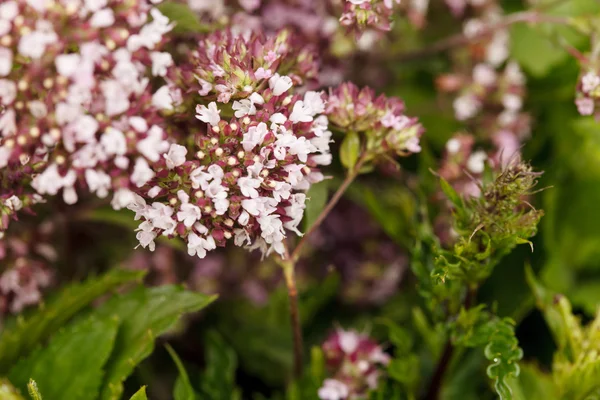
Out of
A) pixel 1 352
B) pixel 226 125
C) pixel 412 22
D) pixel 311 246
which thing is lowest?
pixel 1 352

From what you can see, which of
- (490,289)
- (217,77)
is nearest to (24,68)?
(217,77)

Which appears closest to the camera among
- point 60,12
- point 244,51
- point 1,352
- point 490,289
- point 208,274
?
point 60,12

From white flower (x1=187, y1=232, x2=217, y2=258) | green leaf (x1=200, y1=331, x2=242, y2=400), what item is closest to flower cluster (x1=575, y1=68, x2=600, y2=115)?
white flower (x1=187, y1=232, x2=217, y2=258)

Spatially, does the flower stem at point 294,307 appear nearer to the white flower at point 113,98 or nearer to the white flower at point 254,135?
the white flower at point 254,135

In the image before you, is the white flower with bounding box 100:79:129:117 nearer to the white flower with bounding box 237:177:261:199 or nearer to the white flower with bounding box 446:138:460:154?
the white flower with bounding box 237:177:261:199

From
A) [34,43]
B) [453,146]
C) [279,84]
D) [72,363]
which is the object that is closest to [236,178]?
[279,84]

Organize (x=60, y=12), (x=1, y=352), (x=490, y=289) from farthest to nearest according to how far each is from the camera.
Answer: (x=490, y=289) < (x=1, y=352) < (x=60, y=12)

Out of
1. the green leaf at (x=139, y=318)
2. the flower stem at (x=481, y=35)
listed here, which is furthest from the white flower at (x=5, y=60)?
the flower stem at (x=481, y=35)

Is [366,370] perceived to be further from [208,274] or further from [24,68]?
[24,68]
